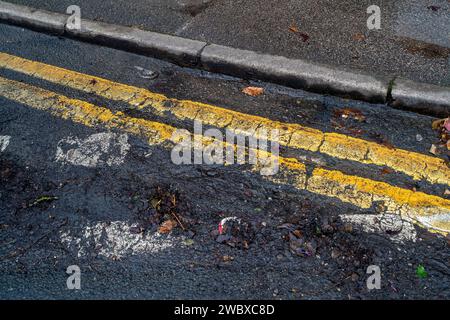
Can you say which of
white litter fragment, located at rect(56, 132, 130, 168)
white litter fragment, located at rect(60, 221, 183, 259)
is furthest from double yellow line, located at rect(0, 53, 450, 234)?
white litter fragment, located at rect(60, 221, 183, 259)

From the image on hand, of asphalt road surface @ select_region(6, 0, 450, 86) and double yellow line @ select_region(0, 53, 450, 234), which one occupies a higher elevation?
asphalt road surface @ select_region(6, 0, 450, 86)

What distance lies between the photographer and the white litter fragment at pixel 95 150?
8.41 ft

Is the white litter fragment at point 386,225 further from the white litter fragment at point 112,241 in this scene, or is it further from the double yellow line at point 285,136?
the white litter fragment at point 112,241

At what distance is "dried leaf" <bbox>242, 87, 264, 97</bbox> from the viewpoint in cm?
303

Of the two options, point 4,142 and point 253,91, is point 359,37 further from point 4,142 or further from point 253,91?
point 4,142

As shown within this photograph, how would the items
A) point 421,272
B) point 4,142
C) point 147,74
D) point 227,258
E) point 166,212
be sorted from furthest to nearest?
point 147,74, point 4,142, point 166,212, point 227,258, point 421,272

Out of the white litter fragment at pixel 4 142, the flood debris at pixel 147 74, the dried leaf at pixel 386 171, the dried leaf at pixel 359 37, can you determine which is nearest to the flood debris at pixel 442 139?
the dried leaf at pixel 386 171

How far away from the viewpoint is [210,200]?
230 cm

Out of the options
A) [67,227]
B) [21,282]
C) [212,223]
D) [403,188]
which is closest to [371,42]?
[403,188]

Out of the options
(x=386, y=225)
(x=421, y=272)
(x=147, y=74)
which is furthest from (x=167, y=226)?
(x=147, y=74)

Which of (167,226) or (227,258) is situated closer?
(227,258)

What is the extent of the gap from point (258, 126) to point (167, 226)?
0.94m

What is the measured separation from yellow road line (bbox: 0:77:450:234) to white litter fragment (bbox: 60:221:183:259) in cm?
68

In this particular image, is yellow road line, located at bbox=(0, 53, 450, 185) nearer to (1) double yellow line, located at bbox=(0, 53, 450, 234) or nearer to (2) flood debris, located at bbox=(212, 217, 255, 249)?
(1) double yellow line, located at bbox=(0, 53, 450, 234)
